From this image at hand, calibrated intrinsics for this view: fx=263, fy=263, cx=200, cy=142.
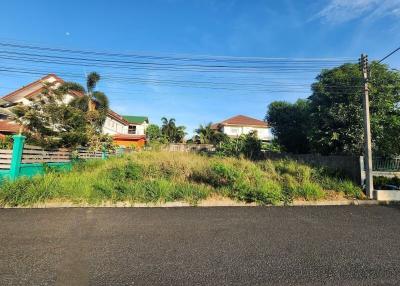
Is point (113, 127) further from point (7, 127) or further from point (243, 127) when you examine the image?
point (243, 127)

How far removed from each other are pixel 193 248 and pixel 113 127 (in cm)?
3374

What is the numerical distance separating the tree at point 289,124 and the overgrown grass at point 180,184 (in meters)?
14.2

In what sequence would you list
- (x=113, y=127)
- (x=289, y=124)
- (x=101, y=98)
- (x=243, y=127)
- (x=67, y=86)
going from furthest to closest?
1. (x=243, y=127)
2. (x=113, y=127)
3. (x=289, y=124)
4. (x=101, y=98)
5. (x=67, y=86)

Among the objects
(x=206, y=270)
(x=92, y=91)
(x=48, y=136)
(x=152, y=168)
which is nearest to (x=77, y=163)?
(x=48, y=136)

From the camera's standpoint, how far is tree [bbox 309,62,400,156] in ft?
44.2

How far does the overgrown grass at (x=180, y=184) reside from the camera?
23.4 feet

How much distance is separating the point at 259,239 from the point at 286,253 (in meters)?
0.69

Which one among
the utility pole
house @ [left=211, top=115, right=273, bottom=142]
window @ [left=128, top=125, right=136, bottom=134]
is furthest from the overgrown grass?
house @ [left=211, top=115, right=273, bottom=142]

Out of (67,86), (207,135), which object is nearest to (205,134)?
(207,135)

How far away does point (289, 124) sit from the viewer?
2677 centimetres

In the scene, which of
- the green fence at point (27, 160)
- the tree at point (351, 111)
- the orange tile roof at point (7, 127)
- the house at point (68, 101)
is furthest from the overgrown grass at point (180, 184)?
the orange tile roof at point (7, 127)

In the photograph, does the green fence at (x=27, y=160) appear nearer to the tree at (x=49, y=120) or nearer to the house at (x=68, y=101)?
the tree at (x=49, y=120)

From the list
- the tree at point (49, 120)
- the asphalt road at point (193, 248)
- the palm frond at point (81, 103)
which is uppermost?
the palm frond at point (81, 103)

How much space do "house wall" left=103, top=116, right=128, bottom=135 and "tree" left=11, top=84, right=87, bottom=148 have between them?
17722mm
